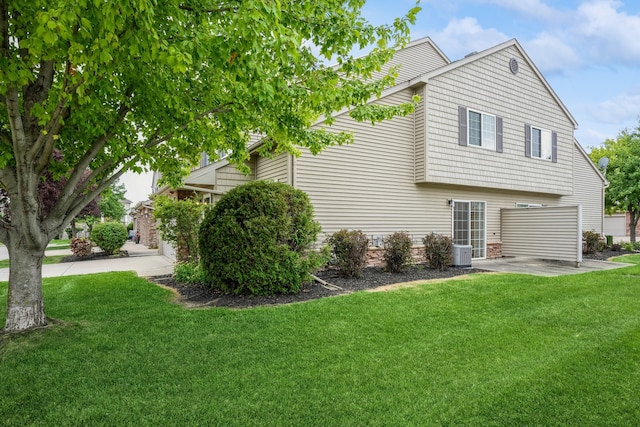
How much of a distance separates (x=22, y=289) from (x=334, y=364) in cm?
401

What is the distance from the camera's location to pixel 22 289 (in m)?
4.53

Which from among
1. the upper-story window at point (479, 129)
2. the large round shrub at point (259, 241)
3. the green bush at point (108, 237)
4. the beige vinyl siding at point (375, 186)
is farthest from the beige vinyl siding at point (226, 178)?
the green bush at point (108, 237)

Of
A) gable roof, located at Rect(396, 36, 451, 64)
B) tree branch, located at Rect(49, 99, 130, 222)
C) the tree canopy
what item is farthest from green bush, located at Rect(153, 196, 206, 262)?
gable roof, located at Rect(396, 36, 451, 64)

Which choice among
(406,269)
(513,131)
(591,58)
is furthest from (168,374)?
(591,58)

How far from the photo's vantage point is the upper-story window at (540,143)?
13.8 metres

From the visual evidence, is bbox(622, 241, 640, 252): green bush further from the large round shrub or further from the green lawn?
the large round shrub

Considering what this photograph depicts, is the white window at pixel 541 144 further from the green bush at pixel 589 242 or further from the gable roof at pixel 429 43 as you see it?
the gable roof at pixel 429 43

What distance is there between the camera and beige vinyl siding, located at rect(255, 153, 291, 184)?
9.33 m

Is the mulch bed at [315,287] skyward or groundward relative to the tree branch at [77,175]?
groundward

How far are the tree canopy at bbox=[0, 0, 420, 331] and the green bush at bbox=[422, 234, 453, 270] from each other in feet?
17.1

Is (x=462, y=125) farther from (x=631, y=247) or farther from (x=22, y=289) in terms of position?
(x=22, y=289)

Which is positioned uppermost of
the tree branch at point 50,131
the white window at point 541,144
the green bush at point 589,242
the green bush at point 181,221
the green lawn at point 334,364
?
the white window at point 541,144

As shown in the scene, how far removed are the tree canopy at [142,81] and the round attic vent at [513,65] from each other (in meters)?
9.51

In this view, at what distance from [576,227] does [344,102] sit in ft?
33.4
